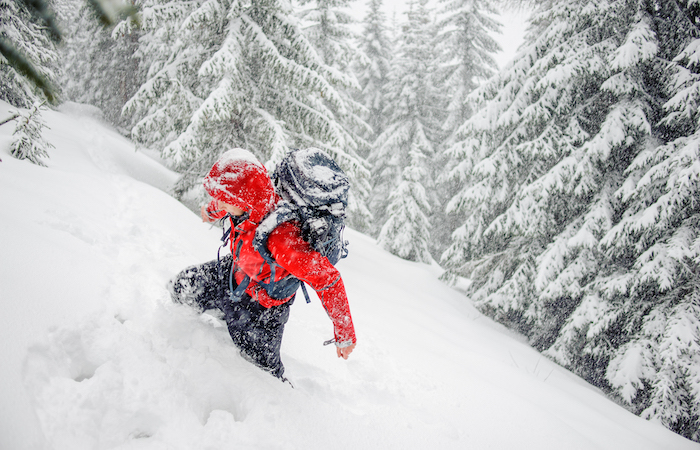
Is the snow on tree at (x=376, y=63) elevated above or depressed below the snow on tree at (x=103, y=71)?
above

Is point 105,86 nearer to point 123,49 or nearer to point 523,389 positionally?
point 123,49

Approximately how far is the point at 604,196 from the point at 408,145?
10.9 m

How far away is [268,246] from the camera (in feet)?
6.45

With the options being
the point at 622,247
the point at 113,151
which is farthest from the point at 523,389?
the point at 113,151

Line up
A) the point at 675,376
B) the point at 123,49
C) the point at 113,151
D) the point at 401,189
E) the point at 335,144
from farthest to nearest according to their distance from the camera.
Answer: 1. the point at 123,49
2. the point at 401,189
3. the point at 113,151
4. the point at 335,144
5. the point at 675,376

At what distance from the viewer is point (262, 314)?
2328mm

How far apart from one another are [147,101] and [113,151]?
16.8ft

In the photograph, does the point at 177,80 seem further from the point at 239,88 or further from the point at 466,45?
the point at 466,45

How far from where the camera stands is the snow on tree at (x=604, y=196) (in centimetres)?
559

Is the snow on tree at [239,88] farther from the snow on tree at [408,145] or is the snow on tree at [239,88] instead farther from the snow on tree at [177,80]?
the snow on tree at [408,145]

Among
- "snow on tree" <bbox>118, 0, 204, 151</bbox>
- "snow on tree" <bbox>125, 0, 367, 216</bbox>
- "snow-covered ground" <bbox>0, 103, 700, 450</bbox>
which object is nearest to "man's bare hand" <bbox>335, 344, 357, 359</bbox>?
"snow-covered ground" <bbox>0, 103, 700, 450</bbox>

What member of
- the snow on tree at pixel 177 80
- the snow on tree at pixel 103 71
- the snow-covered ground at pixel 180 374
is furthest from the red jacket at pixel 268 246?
the snow on tree at pixel 103 71

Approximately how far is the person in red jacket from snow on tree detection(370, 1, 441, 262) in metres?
11.9

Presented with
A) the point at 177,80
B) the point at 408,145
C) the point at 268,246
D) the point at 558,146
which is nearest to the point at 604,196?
the point at 558,146
